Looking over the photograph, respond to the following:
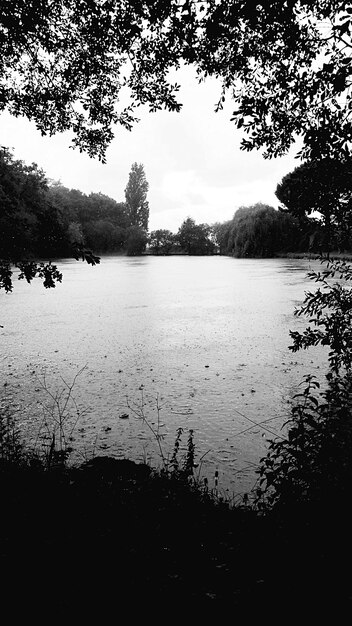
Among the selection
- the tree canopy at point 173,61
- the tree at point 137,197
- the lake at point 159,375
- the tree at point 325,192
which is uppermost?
the tree at point 137,197

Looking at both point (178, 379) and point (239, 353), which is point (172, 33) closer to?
point (178, 379)

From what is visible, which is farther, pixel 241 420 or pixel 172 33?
pixel 241 420

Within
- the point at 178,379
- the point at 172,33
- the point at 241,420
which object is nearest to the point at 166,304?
the point at 178,379

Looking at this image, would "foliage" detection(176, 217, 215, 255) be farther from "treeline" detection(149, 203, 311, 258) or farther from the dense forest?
"treeline" detection(149, 203, 311, 258)

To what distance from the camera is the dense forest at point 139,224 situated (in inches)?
107

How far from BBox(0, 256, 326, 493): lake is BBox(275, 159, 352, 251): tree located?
195cm

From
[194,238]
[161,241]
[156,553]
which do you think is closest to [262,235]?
[194,238]

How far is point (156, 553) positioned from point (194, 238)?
5869 cm

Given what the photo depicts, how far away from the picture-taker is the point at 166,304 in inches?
468

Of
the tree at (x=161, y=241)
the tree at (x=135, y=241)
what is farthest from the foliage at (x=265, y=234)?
the tree at (x=161, y=241)

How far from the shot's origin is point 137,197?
198ft

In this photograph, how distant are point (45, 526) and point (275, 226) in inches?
1312

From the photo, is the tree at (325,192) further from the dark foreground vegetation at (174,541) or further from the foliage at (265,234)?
the foliage at (265,234)

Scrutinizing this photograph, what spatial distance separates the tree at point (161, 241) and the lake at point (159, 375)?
49933mm
